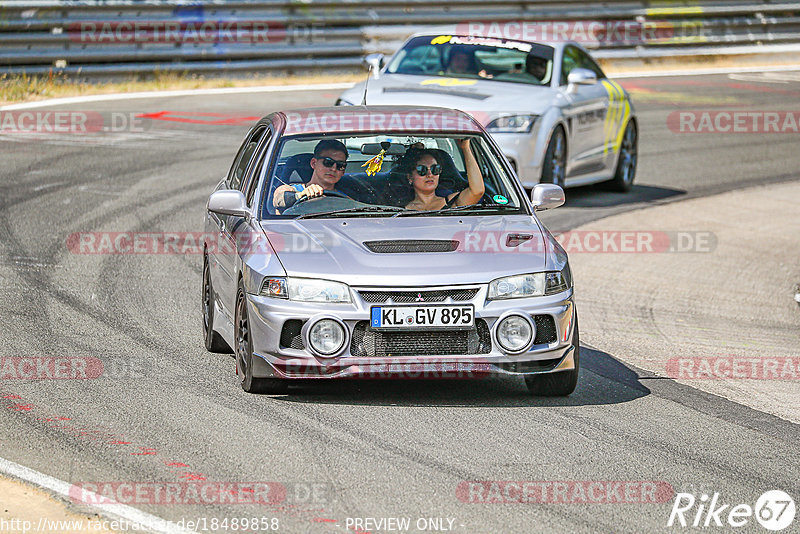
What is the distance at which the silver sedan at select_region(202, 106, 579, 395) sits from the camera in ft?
22.6

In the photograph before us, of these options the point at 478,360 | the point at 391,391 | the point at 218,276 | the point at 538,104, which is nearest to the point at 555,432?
the point at 478,360

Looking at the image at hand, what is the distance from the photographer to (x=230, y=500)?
5488mm

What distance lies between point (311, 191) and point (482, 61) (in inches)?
285

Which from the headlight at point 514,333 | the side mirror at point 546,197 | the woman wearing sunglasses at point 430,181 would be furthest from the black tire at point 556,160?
the headlight at point 514,333

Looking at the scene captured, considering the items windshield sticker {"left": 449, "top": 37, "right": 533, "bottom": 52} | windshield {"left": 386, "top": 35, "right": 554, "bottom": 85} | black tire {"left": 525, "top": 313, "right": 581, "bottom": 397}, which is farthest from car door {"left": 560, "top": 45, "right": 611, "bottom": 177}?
black tire {"left": 525, "top": 313, "right": 581, "bottom": 397}

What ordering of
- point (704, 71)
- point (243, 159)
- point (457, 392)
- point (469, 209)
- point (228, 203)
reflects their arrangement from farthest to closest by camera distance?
point (704, 71), point (243, 159), point (469, 209), point (228, 203), point (457, 392)

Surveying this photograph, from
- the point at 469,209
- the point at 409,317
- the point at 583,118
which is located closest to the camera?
the point at 409,317

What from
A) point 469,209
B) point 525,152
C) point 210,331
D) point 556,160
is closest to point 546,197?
point 469,209

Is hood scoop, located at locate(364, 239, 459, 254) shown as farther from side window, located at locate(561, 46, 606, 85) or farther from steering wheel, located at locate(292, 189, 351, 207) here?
side window, located at locate(561, 46, 606, 85)

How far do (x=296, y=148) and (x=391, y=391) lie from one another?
5.41 feet

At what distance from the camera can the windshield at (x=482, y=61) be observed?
14.8 m

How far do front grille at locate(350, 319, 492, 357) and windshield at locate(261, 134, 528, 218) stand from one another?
1049mm

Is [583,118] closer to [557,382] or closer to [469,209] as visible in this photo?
[469,209]

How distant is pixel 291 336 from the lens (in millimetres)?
6934
